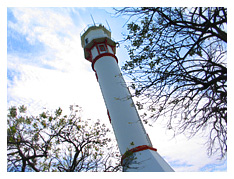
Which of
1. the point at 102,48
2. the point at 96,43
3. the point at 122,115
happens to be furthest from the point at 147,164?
the point at 96,43

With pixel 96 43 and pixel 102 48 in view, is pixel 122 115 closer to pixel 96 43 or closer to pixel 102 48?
pixel 102 48

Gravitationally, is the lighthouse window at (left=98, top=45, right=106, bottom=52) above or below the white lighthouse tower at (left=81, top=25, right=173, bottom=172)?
above


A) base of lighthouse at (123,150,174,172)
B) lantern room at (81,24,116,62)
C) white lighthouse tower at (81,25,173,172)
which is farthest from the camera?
lantern room at (81,24,116,62)

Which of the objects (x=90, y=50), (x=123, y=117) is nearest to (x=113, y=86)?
(x=123, y=117)

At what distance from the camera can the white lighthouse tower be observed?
8227 millimetres

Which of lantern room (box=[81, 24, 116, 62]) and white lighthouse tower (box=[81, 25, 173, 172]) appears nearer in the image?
white lighthouse tower (box=[81, 25, 173, 172])

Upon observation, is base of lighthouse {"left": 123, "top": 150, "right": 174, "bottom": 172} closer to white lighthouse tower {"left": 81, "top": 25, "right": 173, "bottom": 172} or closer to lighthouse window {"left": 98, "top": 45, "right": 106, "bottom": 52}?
white lighthouse tower {"left": 81, "top": 25, "right": 173, "bottom": 172}

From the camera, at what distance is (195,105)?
566cm

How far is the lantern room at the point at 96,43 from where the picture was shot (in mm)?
14320

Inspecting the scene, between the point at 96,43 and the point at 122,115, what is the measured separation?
316 inches

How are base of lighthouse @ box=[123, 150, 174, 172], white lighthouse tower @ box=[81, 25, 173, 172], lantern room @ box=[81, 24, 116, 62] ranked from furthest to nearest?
1. lantern room @ box=[81, 24, 116, 62]
2. white lighthouse tower @ box=[81, 25, 173, 172]
3. base of lighthouse @ box=[123, 150, 174, 172]

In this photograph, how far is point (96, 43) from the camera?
48.4 ft

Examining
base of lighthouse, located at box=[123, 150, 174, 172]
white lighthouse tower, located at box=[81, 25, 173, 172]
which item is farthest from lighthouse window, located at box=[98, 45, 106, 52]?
base of lighthouse, located at box=[123, 150, 174, 172]

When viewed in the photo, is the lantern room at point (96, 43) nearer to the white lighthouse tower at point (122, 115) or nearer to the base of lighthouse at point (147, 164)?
the white lighthouse tower at point (122, 115)
